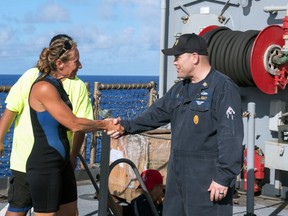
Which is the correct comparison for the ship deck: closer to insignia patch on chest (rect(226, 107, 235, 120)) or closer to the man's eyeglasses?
the man's eyeglasses

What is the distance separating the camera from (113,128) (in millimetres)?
4574

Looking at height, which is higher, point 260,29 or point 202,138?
point 260,29

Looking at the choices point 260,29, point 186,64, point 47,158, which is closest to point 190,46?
point 186,64

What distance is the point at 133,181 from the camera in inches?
283

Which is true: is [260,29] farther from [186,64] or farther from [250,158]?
[186,64]

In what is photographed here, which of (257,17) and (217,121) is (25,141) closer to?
(217,121)

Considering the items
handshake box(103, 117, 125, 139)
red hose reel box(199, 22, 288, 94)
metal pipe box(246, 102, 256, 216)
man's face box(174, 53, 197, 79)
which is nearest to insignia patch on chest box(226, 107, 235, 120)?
man's face box(174, 53, 197, 79)

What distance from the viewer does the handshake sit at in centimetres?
455

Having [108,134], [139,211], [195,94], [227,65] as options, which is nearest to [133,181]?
[139,211]

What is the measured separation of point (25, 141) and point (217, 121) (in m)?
1.38

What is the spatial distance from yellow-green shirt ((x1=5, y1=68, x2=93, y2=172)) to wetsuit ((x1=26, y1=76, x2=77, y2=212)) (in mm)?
168

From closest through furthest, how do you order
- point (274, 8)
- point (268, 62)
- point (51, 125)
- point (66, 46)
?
point (51, 125), point (66, 46), point (268, 62), point (274, 8)

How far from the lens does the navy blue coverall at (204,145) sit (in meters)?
3.98

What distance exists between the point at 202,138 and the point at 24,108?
147 centimetres
